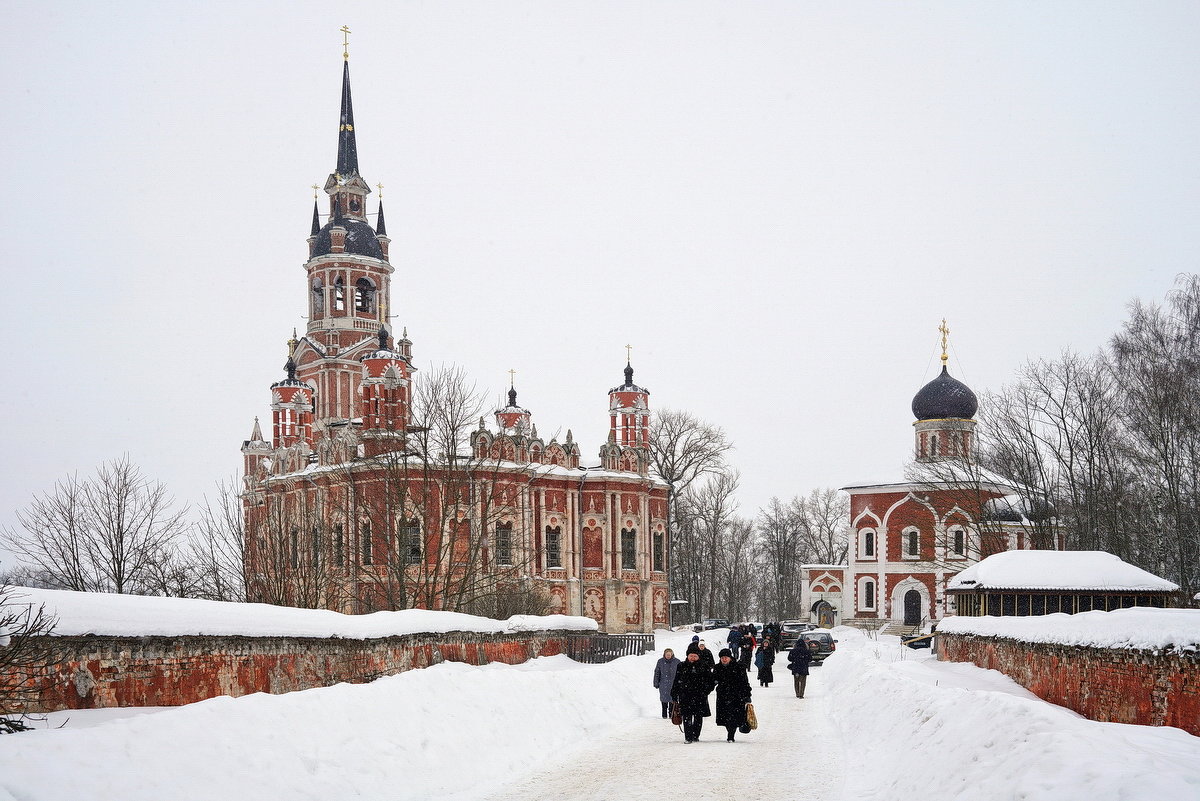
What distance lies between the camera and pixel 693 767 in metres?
12.1

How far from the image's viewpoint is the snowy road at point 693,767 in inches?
417

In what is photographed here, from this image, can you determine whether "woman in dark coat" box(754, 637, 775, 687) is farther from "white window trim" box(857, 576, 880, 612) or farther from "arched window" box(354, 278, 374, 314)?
"arched window" box(354, 278, 374, 314)

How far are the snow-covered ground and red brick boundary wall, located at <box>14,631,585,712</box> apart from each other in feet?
1.09

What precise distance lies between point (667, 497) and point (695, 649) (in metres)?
42.3

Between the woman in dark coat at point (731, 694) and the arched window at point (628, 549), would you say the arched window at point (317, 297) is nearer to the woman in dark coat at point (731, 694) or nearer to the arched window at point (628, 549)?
the arched window at point (628, 549)

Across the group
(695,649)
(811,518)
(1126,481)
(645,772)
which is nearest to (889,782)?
(645,772)

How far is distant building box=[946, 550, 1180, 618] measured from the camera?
2528 centimetres

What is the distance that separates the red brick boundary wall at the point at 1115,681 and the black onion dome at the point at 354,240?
157 feet

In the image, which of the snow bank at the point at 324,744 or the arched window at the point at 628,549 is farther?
the arched window at the point at 628,549

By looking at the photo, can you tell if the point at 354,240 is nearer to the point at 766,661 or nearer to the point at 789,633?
the point at 789,633

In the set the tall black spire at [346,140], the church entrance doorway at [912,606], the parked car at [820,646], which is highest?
the tall black spire at [346,140]

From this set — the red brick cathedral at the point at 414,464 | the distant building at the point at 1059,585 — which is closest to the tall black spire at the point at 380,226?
the red brick cathedral at the point at 414,464

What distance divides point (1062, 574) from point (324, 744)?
71.0ft

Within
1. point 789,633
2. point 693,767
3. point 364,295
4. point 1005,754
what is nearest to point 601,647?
point 789,633
